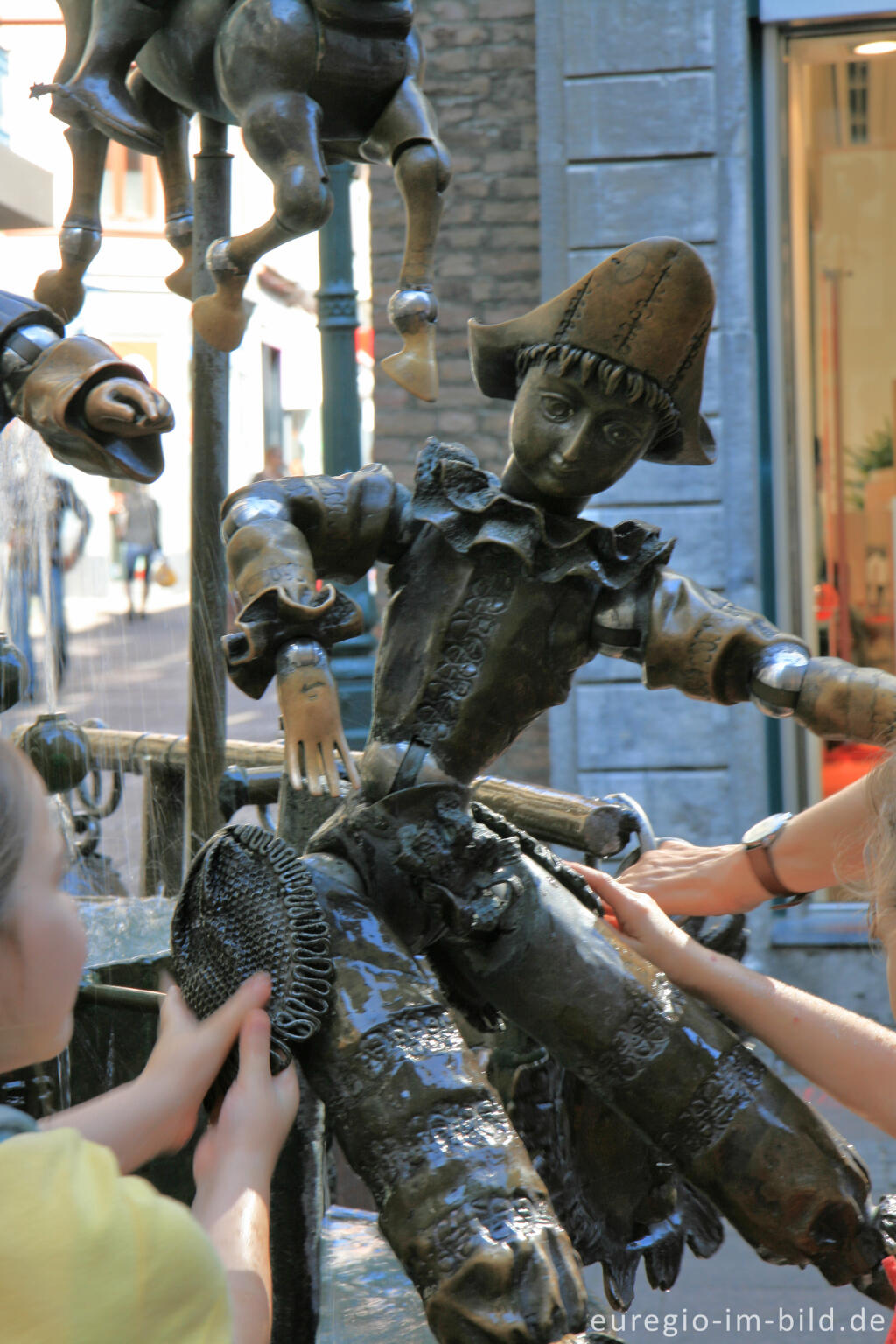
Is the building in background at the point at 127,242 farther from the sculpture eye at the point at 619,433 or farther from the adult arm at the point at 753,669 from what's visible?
the adult arm at the point at 753,669

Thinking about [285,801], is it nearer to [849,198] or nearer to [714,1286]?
[714,1286]

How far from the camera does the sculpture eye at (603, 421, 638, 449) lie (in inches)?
71.7

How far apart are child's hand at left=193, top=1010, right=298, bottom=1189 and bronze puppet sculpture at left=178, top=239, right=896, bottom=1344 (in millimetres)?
126

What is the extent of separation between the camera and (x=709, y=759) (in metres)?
4.93

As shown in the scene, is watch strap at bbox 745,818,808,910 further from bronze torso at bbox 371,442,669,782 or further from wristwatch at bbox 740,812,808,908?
bronze torso at bbox 371,442,669,782

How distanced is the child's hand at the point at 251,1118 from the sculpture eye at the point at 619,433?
2.62 feet

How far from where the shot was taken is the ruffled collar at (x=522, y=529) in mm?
1854

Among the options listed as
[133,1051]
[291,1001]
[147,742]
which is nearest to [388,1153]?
[291,1001]

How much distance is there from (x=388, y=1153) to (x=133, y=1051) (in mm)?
512

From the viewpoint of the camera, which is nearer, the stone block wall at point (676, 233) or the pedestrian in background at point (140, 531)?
the stone block wall at point (676, 233)

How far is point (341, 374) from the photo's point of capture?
4.46 metres

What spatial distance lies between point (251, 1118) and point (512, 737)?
2.19 feet

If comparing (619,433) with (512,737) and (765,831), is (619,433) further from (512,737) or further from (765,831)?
(765,831)

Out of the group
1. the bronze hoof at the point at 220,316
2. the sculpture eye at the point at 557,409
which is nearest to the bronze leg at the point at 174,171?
the bronze hoof at the point at 220,316
